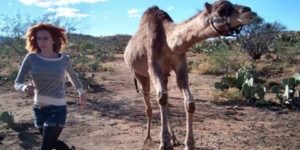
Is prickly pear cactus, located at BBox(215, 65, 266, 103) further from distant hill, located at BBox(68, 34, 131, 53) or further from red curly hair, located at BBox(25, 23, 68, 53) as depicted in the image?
distant hill, located at BBox(68, 34, 131, 53)

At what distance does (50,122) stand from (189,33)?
7.80ft

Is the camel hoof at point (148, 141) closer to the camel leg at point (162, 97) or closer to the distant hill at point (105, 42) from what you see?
the camel leg at point (162, 97)

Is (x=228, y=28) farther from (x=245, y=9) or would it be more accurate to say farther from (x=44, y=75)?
(x=44, y=75)

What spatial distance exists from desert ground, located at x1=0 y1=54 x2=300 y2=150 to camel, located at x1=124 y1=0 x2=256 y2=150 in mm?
763

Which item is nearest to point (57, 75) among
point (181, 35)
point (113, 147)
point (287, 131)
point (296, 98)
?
point (181, 35)

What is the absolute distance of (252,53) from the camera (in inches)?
1037

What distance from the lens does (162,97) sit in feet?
26.8

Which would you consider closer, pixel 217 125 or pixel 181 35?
pixel 181 35

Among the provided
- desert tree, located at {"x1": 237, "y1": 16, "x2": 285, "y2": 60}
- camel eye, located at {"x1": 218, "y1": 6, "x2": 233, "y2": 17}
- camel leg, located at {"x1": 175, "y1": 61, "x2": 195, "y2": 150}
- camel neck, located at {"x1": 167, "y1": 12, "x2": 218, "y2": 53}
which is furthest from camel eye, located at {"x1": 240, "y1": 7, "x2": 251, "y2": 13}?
desert tree, located at {"x1": 237, "y1": 16, "x2": 285, "y2": 60}

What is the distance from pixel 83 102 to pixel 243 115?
5.98 meters

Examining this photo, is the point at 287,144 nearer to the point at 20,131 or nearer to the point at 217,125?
the point at 217,125

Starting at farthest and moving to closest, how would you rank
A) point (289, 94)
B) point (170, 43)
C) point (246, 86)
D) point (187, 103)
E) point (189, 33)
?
point (246, 86) → point (289, 94) → point (170, 43) → point (187, 103) → point (189, 33)

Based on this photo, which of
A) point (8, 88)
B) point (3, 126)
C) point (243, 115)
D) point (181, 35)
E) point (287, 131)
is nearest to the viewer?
point (181, 35)

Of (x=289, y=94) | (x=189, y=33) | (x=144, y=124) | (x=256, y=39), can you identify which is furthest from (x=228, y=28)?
(x=256, y=39)
